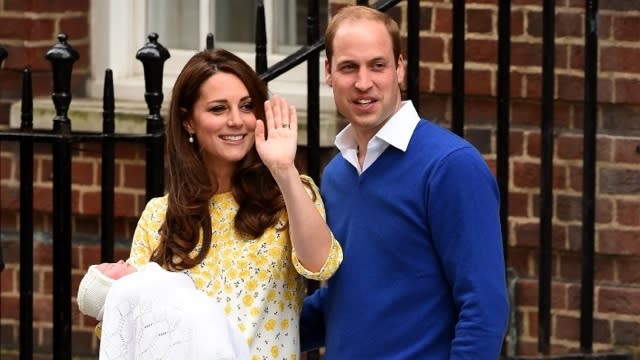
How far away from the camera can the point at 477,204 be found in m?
3.35

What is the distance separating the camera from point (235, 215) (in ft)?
11.6

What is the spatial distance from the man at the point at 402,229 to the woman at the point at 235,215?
9 cm

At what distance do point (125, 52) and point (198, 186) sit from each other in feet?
9.36

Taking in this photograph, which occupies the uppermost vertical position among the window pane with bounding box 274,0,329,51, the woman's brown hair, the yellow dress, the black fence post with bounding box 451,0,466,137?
the window pane with bounding box 274,0,329,51

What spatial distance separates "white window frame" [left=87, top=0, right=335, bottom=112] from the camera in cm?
623

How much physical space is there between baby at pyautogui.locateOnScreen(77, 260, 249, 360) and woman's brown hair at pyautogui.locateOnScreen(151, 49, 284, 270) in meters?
0.10

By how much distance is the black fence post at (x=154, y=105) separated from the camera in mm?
4645

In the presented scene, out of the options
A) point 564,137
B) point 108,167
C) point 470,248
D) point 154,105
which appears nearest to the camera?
point 470,248

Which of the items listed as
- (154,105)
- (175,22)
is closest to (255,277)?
(154,105)

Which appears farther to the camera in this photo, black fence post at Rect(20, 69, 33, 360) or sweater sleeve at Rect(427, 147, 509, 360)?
black fence post at Rect(20, 69, 33, 360)

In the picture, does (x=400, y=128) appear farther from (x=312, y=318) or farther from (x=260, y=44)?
(x=260, y=44)

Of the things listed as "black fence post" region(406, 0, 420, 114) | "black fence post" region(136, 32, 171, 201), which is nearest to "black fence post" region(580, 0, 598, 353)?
"black fence post" region(406, 0, 420, 114)

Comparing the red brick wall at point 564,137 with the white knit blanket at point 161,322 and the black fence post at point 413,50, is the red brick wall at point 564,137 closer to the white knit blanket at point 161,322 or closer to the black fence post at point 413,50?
the black fence post at point 413,50

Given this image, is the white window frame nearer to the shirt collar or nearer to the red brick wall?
the red brick wall
